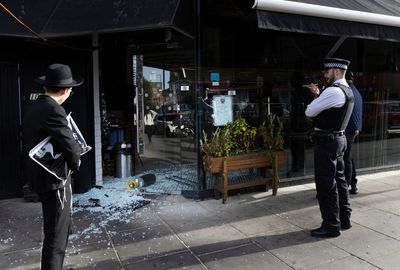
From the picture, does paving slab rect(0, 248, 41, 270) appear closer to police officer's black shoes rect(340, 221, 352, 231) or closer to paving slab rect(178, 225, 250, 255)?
paving slab rect(178, 225, 250, 255)

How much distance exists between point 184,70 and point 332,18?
7.64 ft

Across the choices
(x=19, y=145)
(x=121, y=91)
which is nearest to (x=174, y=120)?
(x=121, y=91)

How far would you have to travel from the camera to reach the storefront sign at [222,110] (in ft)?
21.1

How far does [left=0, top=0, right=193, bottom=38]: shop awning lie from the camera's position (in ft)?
16.5

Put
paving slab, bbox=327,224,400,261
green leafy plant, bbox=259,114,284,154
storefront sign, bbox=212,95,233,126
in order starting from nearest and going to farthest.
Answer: paving slab, bbox=327,224,400,261 < green leafy plant, bbox=259,114,284,154 < storefront sign, bbox=212,95,233,126

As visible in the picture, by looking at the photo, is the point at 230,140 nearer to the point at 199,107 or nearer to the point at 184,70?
the point at 199,107

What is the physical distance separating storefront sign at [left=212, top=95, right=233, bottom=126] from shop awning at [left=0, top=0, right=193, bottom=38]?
1.35 metres

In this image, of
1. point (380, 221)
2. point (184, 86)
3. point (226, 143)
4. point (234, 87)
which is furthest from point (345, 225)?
point (184, 86)

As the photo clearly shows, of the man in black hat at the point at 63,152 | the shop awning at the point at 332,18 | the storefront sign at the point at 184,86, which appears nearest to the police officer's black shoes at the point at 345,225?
the shop awning at the point at 332,18

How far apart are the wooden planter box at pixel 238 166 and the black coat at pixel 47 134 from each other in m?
2.86

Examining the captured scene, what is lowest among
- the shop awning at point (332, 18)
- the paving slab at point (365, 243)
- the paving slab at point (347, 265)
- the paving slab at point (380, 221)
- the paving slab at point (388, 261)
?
the paving slab at point (347, 265)

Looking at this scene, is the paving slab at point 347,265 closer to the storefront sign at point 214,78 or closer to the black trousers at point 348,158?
the black trousers at point 348,158

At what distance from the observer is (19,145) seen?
6055 millimetres

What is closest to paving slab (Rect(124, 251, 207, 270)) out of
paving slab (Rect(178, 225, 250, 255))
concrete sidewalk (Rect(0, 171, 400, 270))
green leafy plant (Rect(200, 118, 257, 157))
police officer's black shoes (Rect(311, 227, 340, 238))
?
concrete sidewalk (Rect(0, 171, 400, 270))
